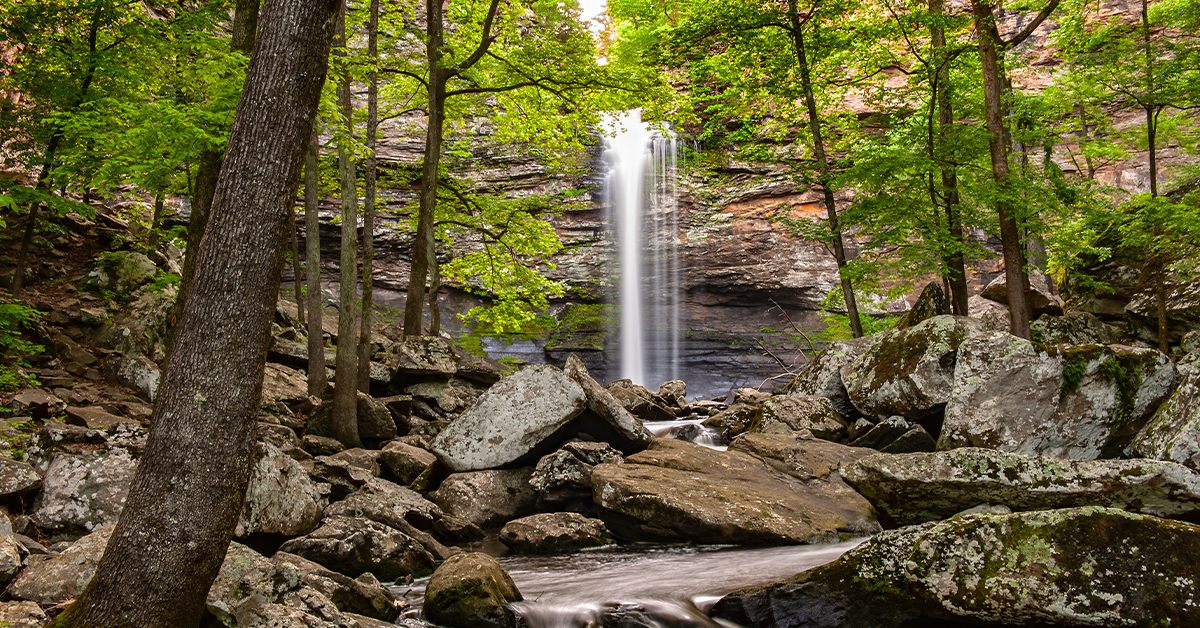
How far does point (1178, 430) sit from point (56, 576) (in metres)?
8.79

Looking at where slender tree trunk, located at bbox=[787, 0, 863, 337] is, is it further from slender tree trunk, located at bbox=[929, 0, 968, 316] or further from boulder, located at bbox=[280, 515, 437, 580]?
boulder, located at bbox=[280, 515, 437, 580]

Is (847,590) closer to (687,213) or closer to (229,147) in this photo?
(229,147)

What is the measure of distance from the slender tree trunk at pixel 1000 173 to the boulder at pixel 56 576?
11.8 m

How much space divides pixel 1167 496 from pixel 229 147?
6673 millimetres

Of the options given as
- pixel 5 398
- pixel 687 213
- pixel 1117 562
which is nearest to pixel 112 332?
pixel 5 398

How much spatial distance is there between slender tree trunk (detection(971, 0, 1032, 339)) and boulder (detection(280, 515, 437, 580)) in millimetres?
9539

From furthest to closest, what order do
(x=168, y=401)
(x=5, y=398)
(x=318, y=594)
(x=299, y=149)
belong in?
(x=5, y=398) → (x=318, y=594) → (x=299, y=149) → (x=168, y=401)

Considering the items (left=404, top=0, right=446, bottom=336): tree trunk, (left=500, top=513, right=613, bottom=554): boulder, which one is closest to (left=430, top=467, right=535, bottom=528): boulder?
(left=500, top=513, right=613, bottom=554): boulder

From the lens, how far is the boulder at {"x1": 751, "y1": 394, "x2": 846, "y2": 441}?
11.1 m

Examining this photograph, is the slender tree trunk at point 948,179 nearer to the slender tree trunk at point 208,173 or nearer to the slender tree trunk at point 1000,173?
the slender tree trunk at point 1000,173

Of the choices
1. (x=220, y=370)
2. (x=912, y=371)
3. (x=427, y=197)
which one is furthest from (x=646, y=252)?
(x=220, y=370)

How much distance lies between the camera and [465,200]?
16.8 metres

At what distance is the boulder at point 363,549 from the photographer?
6.27 m

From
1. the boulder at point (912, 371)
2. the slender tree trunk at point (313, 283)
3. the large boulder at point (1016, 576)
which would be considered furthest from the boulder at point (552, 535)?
the slender tree trunk at point (313, 283)
